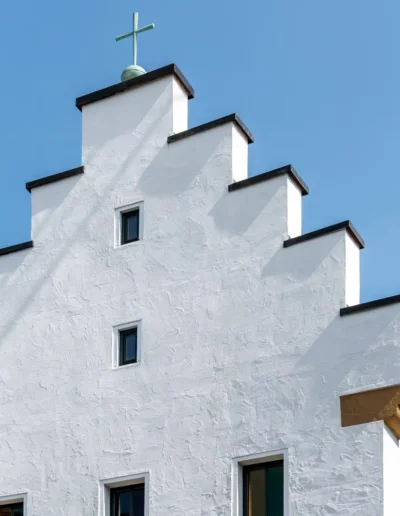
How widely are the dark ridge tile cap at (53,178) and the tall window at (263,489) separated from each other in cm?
603

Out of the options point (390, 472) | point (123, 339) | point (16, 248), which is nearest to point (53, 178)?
point (16, 248)

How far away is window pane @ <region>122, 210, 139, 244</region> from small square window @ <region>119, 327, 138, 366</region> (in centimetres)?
154

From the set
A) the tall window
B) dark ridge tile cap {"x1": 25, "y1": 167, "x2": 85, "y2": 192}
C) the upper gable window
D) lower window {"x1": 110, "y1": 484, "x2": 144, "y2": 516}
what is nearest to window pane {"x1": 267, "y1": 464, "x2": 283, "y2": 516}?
the tall window

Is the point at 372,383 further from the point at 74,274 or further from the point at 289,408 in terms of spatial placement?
the point at 74,274

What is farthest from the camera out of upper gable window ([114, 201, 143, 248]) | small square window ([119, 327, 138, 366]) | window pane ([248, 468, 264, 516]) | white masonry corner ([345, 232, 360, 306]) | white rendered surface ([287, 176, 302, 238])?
upper gable window ([114, 201, 143, 248])

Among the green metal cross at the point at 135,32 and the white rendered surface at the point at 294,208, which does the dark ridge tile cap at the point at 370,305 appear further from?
the green metal cross at the point at 135,32

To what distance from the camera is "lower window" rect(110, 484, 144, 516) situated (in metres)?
22.7

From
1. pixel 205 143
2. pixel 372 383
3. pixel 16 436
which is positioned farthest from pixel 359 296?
→ pixel 16 436

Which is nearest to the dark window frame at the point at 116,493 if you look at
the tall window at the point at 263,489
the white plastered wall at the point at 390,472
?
the tall window at the point at 263,489

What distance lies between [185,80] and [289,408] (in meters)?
6.09

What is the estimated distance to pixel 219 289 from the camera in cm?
2319

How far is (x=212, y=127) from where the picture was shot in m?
24.2

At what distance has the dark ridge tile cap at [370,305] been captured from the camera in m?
21.6

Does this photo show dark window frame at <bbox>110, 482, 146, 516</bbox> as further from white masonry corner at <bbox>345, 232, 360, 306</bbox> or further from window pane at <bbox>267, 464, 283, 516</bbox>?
white masonry corner at <bbox>345, 232, 360, 306</bbox>
